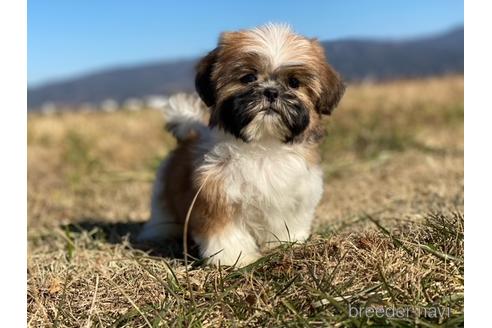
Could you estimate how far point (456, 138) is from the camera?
8.62m

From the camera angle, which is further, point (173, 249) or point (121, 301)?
point (173, 249)

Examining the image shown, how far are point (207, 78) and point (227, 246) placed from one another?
1.00 metres

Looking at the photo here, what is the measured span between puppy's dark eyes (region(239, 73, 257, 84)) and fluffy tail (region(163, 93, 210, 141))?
1.15 meters

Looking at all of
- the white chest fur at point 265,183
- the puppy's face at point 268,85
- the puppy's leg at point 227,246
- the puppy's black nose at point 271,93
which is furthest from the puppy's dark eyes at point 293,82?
the puppy's leg at point 227,246

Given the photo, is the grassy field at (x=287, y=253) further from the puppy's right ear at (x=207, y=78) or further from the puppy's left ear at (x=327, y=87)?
the puppy's right ear at (x=207, y=78)

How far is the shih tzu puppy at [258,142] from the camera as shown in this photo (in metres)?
3.17

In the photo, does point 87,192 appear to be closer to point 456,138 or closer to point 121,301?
point 121,301

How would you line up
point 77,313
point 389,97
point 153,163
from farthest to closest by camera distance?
point 389,97, point 153,163, point 77,313

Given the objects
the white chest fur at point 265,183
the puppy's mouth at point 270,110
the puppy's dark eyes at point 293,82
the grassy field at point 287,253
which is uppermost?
the puppy's dark eyes at point 293,82

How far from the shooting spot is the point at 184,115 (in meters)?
4.46
